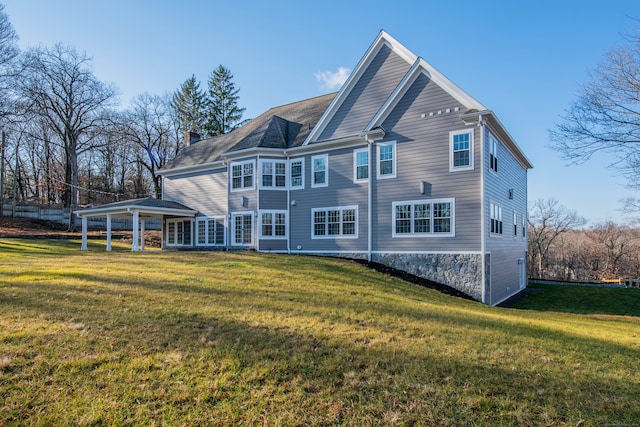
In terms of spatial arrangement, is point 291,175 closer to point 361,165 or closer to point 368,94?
point 361,165

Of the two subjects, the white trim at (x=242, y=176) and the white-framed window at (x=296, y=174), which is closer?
the white-framed window at (x=296, y=174)

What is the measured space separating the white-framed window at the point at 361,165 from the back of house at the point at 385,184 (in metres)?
0.05

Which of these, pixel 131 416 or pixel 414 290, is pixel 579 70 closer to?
pixel 414 290

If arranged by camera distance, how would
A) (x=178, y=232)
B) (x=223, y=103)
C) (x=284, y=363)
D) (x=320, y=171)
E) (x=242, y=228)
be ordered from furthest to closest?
(x=223, y=103), (x=178, y=232), (x=242, y=228), (x=320, y=171), (x=284, y=363)

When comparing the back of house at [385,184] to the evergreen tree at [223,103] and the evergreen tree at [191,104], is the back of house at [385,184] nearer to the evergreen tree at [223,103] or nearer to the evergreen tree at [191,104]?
the evergreen tree at [223,103]

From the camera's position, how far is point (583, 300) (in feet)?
57.8

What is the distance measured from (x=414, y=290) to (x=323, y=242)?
6.46 metres

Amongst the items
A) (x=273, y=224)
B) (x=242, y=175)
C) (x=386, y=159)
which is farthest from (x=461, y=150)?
(x=242, y=175)

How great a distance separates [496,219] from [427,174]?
3567 mm

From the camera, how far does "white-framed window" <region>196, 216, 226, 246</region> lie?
803 inches

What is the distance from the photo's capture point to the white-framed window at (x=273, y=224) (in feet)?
61.2

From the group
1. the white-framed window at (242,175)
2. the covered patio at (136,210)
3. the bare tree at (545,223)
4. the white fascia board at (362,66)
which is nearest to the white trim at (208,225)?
the covered patio at (136,210)

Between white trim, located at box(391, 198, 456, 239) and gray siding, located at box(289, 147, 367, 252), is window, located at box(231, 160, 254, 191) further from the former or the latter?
white trim, located at box(391, 198, 456, 239)

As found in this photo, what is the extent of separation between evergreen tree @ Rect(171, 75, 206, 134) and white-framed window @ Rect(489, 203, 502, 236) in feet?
126
